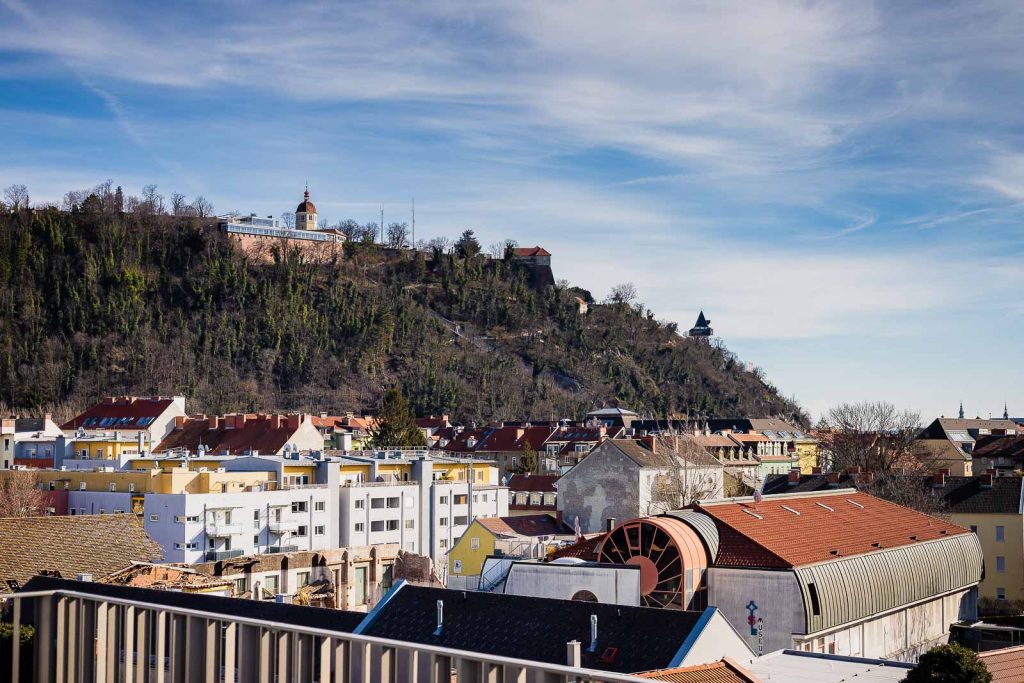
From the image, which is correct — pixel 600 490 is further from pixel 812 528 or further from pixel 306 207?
pixel 306 207

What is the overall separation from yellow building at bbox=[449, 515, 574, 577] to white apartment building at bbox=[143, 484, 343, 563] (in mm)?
6519

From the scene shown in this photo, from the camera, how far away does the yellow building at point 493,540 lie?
39.4m

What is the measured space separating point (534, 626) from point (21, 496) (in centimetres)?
3316

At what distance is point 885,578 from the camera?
1101 inches

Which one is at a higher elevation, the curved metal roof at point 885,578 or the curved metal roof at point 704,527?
the curved metal roof at point 704,527

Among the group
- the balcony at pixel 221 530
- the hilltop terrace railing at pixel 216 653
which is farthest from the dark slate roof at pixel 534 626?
the balcony at pixel 221 530

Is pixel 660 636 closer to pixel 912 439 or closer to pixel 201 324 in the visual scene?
pixel 912 439

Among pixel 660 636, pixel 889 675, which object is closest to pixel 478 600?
pixel 660 636

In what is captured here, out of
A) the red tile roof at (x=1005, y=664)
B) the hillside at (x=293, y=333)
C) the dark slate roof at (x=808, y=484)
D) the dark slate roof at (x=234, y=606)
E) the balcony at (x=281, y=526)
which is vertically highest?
the hillside at (x=293, y=333)

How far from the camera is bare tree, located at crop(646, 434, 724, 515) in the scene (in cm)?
4759

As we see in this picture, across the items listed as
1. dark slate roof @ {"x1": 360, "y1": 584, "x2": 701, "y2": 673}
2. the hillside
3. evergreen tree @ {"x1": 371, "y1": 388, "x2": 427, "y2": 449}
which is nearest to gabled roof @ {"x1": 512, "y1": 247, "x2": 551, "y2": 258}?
the hillside

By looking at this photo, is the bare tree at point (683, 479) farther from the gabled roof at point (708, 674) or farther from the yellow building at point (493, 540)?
the gabled roof at point (708, 674)

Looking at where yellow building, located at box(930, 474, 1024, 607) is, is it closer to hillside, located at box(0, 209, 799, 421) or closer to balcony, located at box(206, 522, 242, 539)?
balcony, located at box(206, 522, 242, 539)

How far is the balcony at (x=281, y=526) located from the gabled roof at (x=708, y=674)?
30567 millimetres
